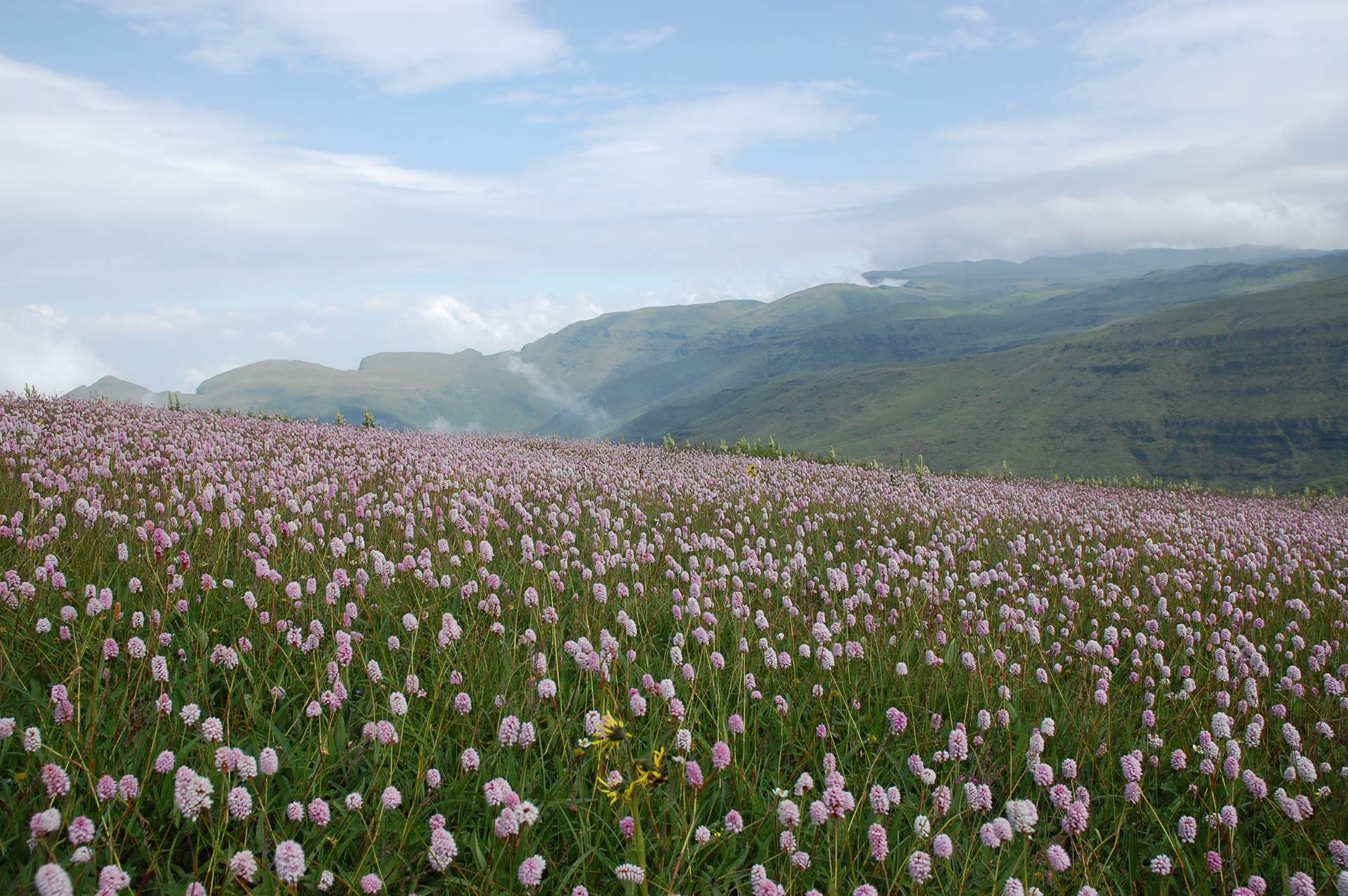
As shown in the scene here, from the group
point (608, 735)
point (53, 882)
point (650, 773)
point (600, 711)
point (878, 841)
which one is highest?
point (53, 882)

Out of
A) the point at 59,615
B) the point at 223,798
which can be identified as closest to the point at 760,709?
the point at 223,798

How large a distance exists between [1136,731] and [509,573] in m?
4.04

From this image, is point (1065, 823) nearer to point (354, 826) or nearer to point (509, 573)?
point (354, 826)

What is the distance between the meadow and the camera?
2805mm

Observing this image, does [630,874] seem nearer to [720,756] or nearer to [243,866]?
[720,756]

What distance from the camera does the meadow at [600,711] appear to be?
2805 millimetres

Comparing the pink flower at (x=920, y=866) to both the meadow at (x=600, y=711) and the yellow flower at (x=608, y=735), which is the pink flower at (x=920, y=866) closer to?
the meadow at (x=600, y=711)

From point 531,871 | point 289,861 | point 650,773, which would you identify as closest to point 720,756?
point 650,773

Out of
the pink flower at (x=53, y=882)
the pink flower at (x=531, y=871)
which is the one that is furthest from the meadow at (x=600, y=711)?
the pink flower at (x=531, y=871)

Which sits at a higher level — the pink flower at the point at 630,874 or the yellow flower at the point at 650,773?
the yellow flower at the point at 650,773

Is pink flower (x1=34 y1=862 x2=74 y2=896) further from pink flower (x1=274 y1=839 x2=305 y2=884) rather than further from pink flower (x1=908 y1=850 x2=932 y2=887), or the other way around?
pink flower (x1=908 y1=850 x2=932 y2=887)

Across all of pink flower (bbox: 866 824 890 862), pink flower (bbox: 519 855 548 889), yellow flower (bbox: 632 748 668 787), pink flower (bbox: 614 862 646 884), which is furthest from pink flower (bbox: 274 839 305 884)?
pink flower (bbox: 866 824 890 862)

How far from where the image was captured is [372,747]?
11.4ft

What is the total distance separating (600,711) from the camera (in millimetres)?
3695
